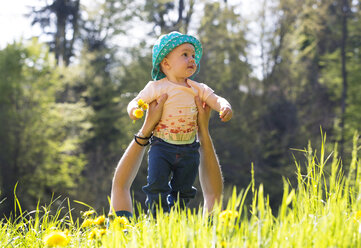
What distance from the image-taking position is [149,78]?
17.2 metres

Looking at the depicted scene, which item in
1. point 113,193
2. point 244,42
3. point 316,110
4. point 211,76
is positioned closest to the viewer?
point 113,193

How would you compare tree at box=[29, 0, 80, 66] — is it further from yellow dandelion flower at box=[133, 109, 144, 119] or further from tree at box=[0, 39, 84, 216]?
yellow dandelion flower at box=[133, 109, 144, 119]

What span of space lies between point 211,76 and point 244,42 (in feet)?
8.25

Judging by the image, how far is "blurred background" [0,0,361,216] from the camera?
17562 mm

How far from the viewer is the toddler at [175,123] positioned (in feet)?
8.36

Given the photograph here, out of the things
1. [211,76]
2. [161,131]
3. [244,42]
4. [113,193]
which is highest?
[244,42]

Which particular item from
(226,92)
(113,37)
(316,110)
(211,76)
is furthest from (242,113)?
(113,37)

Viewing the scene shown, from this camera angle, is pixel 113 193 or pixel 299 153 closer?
pixel 113 193

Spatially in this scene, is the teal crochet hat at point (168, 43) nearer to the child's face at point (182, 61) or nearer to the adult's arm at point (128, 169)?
the child's face at point (182, 61)

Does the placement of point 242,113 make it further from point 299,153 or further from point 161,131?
point 161,131

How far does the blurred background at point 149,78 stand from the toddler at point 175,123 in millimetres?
13598

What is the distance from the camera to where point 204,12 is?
1841cm

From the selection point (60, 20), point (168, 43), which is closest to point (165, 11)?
point (60, 20)

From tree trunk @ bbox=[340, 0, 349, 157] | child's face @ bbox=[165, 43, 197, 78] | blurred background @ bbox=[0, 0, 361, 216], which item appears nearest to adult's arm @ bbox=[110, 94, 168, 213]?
child's face @ bbox=[165, 43, 197, 78]
